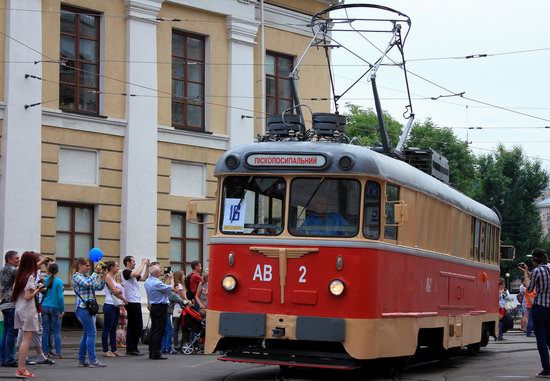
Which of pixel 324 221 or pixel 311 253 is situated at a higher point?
pixel 324 221

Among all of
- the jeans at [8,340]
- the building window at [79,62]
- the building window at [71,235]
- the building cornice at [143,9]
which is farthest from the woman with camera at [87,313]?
the building cornice at [143,9]

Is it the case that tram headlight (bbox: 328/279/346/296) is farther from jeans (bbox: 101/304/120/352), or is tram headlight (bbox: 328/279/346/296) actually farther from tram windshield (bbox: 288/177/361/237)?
jeans (bbox: 101/304/120/352)

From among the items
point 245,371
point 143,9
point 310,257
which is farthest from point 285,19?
point 310,257

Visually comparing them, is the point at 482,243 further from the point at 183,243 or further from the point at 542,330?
the point at 183,243

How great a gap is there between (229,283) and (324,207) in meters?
1.55

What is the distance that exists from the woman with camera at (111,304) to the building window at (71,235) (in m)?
6.92

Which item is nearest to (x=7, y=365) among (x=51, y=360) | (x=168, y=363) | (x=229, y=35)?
(x=51, y=360)

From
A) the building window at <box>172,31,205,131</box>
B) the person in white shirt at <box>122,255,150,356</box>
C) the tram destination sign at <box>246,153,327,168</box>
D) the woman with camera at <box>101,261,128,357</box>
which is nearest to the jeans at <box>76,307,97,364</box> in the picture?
the woman with camera at <box>101,261,128,357</box>

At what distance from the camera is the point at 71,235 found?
28.8 m

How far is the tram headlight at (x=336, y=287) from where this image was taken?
15422 mm

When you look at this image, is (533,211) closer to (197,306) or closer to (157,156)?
(157,156)

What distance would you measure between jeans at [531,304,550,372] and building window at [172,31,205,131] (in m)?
15.7

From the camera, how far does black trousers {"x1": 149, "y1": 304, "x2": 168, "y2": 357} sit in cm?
2078

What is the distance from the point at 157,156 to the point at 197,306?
8552 millimetres
